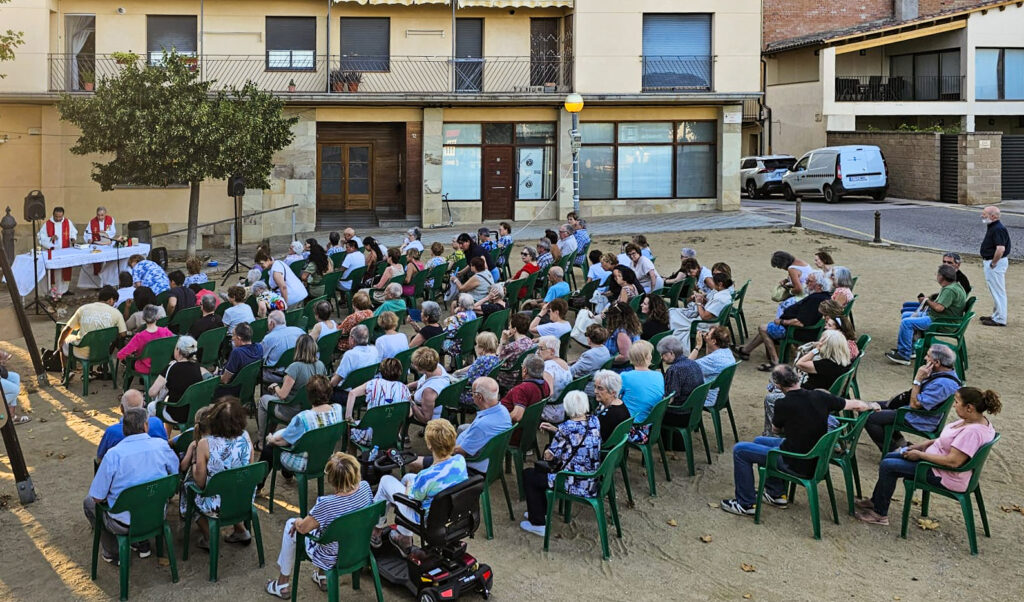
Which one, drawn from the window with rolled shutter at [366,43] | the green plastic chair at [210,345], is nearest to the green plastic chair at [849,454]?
the green plastic chair at [210,345]

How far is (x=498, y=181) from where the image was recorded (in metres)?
27.6

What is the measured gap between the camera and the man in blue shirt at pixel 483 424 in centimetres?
756

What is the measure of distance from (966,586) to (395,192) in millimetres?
22475

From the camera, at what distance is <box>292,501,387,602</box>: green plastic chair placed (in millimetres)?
6008

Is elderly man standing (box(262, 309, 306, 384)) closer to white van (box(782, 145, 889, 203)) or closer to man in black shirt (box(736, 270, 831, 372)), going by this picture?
man in black shirt (box(736, 270, 831, 372))

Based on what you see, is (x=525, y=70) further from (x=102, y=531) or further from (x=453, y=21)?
(x=102, y=531)

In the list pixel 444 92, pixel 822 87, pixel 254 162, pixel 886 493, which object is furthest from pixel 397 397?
pixel 822 87

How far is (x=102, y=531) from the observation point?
716 cm

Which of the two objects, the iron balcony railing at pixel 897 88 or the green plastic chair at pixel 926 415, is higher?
the iron balcony railing at pixel 897 88

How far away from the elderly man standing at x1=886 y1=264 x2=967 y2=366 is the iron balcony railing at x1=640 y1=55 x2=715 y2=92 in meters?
16.0

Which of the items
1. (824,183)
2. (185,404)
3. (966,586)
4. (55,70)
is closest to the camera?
(966,586)

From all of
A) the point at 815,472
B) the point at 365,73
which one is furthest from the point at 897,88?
the point at 815,472

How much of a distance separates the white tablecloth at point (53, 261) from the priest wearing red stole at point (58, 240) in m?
0.38

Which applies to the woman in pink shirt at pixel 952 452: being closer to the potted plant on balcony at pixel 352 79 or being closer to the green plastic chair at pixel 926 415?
the green plastic chair at pixel 926 415
